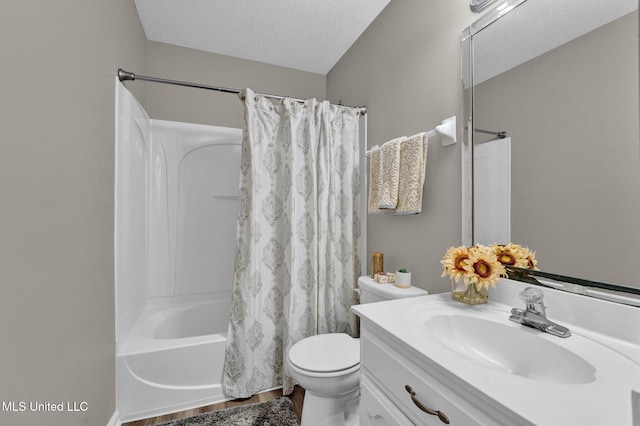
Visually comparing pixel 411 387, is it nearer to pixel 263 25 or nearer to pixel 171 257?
pixel 171 257

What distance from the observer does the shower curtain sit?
5.62 ft

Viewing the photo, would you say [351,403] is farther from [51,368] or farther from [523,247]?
[51,368]

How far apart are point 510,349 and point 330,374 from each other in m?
0.76

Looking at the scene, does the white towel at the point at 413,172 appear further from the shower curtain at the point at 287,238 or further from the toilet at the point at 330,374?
the shower curtain at the point at 287,238

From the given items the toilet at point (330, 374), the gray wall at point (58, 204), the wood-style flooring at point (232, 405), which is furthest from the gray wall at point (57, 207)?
the toilet at point (330, 374)

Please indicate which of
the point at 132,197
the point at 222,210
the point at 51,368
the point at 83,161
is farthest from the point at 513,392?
the point at 222,210

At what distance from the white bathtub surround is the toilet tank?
2.98 feet

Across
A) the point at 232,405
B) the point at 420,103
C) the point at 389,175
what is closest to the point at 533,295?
the point at 389,175

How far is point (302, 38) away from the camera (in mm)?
2189

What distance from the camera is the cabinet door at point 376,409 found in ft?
2.63

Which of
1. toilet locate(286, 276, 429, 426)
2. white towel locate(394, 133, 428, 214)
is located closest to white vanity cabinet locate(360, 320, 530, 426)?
toilet locate(286, 276, 429, 426)

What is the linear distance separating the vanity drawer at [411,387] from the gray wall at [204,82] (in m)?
2.21

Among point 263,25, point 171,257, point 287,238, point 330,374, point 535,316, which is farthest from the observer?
point 171,257

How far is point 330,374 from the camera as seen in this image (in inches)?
50.4
